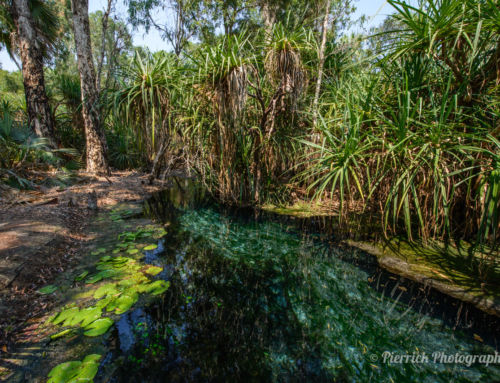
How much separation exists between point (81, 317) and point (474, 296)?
337 centimetres

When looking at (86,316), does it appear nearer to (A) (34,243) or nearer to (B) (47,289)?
(B) (47,289)

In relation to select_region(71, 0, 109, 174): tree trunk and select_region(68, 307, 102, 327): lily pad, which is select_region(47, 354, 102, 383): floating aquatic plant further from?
select_region(71, 0, 109, 174): tree trunk

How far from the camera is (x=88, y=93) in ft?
18.6

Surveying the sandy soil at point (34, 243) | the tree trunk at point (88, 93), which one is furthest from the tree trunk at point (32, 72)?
the sandy soil at point (34, 243)

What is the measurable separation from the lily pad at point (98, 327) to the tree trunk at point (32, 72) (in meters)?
5.83

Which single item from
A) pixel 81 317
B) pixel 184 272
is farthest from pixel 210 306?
Answer: pixel 81 317

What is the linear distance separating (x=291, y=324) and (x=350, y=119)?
2793 mm

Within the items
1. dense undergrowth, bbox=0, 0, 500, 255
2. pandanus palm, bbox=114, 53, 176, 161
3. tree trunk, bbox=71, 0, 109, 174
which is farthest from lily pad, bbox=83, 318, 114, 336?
tree trunk, bbox=71, 0, 109, 174

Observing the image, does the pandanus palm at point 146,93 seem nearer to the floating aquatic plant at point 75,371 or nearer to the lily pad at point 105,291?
the lily pad at point 105,291

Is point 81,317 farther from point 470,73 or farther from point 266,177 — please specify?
point 470,73

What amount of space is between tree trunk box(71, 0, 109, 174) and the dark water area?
4608 millimetres

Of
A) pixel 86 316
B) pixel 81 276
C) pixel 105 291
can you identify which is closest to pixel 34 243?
pixel 81 276

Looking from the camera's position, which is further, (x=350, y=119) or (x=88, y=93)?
(x=88, y=93)

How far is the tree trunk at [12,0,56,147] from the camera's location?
545 cm
